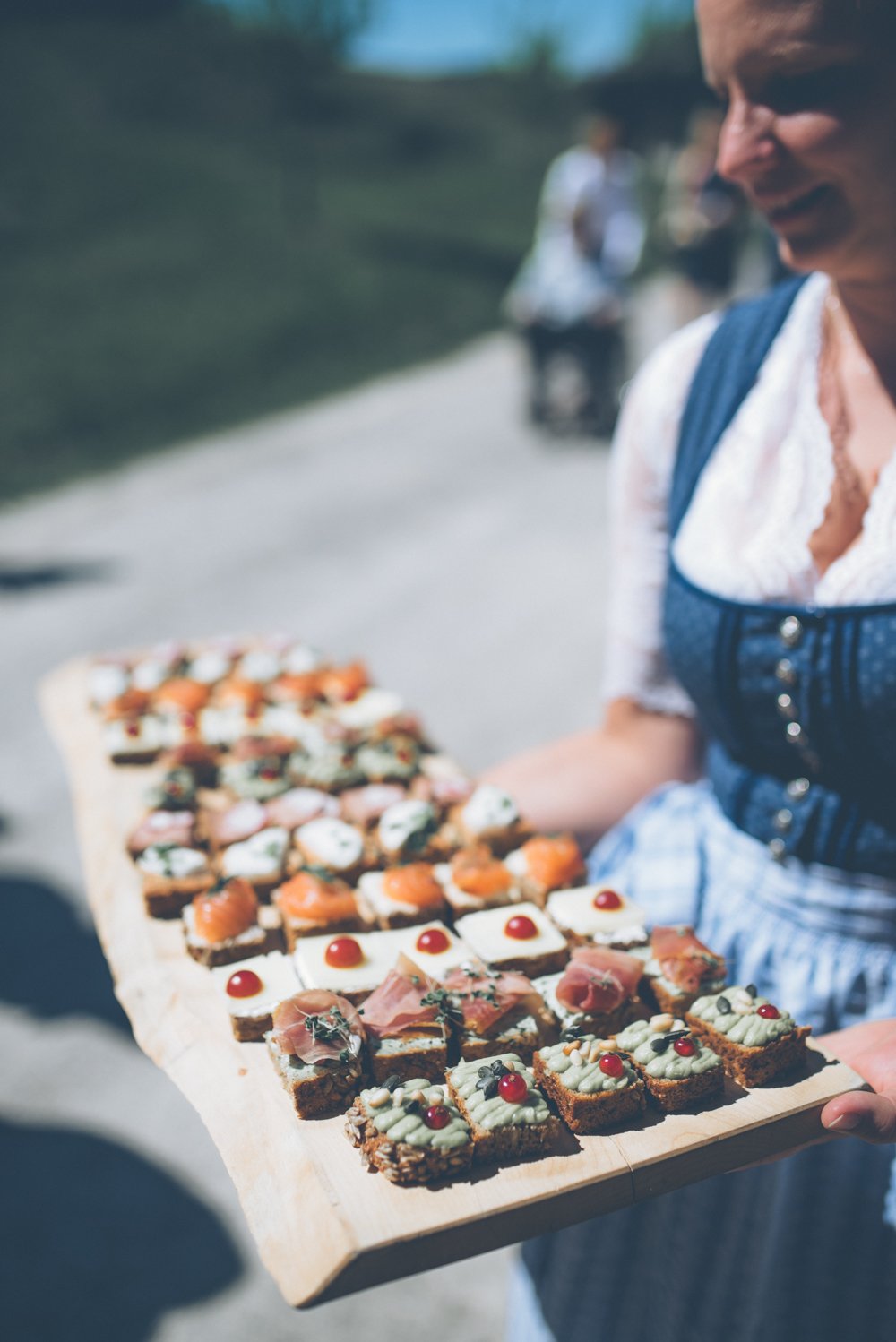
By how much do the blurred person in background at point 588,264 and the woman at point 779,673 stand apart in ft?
24.3

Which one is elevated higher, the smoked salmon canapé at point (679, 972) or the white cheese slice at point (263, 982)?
the smoked salmon canapé at point (679, 972)

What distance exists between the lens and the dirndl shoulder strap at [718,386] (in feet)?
5.66

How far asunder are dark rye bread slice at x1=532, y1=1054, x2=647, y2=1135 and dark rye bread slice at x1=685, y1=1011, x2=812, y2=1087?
121 millimetres

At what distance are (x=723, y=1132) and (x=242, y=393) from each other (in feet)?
35.2

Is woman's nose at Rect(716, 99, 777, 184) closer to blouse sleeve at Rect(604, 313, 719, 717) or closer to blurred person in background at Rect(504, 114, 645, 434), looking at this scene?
blouse sleeve at Rect(604, 313, 719, 717)

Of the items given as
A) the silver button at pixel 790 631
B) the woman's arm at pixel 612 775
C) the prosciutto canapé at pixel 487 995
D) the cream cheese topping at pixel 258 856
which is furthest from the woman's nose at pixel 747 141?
the cream cheese topping at pixel 258 856

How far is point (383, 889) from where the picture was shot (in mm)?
1759

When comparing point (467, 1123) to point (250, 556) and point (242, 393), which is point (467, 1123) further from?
point (242, 393)

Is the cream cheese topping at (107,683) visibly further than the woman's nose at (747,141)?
Yes

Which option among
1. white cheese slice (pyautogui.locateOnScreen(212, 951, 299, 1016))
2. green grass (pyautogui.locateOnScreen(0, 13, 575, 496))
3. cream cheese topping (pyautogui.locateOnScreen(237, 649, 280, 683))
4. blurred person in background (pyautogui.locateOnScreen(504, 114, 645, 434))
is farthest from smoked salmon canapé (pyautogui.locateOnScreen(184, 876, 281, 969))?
blurred person in background (pyautogui.locateOnScreen(504, 114, 645, 434))

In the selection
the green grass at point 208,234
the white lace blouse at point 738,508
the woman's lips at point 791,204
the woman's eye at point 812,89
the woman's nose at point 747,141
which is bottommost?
the green grass at point 208,234

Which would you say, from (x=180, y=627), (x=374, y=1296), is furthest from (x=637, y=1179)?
(x=180, y=627)

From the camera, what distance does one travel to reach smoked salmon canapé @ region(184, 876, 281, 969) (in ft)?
5.30

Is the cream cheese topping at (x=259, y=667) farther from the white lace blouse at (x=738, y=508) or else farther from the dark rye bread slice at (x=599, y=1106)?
the dark rye bread slice at (x=599, y=1106)
